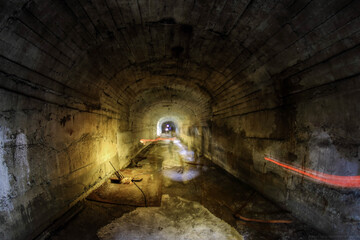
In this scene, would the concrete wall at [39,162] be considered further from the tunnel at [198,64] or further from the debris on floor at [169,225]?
the debris on floor at [169,225]

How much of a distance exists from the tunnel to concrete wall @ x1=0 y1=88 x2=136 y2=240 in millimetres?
20

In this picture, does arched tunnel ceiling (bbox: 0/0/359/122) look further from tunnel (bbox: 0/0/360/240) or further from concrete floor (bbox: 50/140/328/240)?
concrete floor (bbox: 50/140/328/240)

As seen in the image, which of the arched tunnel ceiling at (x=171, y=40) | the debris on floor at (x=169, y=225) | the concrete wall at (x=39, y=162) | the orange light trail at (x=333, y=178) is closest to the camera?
the arched tunnel ceiling at (x=171, y=40)

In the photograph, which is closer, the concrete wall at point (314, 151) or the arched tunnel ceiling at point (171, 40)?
the arched tunnel ceiling at point (171, 40)

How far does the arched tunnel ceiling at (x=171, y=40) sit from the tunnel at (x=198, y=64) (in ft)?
0.07

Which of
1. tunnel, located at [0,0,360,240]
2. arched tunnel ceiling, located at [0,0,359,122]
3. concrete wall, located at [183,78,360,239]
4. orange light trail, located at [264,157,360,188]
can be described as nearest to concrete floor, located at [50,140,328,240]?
tunnel, located at [0,0,360,240]

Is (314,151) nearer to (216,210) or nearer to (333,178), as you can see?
(333,178)

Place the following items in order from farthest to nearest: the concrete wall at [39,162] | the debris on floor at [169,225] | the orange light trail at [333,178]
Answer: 1. the debris on floor at [169,225]
2. the orange light trail at [333,178]
3. the concrete wall at [39,162]

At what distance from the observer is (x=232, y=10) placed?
2697 mm

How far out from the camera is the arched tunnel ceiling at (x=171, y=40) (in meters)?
2.14

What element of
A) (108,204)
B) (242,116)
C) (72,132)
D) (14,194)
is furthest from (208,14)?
(108,204)

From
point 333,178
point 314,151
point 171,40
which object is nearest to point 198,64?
point 171,40

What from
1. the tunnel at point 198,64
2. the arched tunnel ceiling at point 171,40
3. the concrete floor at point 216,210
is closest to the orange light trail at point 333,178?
the tunnel at point 198,64

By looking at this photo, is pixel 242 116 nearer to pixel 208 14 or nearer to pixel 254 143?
pixel 254 143
